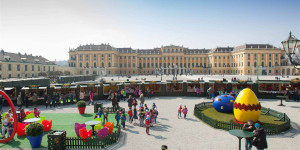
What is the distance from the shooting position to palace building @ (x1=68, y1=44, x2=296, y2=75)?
87.6 m

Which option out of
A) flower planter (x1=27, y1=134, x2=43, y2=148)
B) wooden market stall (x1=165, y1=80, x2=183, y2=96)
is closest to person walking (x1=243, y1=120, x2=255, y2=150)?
flower planter (x1=27, y1=134, x2=43, y2=148)

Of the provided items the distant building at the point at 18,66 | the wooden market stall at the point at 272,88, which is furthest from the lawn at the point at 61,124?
the distant building at the point at 18,66

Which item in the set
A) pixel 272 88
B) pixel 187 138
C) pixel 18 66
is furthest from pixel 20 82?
pixel 272 88

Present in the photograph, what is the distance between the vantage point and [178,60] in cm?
10706

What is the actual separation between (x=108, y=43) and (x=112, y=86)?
250 ft

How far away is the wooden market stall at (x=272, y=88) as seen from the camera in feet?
80.2

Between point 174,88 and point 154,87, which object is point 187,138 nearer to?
point 154,87

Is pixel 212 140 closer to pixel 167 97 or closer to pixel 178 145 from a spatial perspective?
pixel 178 145

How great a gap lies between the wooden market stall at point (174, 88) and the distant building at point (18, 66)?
48.3m

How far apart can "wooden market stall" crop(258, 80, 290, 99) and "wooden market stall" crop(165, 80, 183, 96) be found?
10.5 metres

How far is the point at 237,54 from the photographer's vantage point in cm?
9500

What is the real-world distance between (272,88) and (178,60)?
8255cm

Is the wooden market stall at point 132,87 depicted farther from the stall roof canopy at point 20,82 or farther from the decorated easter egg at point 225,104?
the stall roof canopy at point 20,82

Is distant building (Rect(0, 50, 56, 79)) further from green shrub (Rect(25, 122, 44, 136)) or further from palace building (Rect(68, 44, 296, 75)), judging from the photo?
green shrub (Rect(25, 122, 44, 136))
